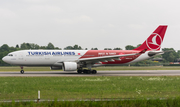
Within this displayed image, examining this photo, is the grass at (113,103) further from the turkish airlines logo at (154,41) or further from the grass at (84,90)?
the turkish airlines logo at (154,41)

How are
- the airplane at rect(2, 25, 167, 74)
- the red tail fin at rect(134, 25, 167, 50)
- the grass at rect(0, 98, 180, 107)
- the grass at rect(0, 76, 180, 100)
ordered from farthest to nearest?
the red tail fin at rect(134, 25, 167, 50), the airplane at rect(2, 25, 167, 74), the grass at rect(0, 76, 180, 100), the grass at rect(0, 98, 180, 107)

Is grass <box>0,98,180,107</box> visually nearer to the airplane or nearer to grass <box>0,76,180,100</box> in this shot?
grass <box>0,76,180,100</box>

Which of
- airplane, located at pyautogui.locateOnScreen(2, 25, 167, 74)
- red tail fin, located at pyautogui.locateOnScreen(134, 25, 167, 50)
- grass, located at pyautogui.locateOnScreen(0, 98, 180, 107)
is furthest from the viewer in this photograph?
red tail fin, located at pyautogui.locateOnScreen(134, 25, 167, 50)

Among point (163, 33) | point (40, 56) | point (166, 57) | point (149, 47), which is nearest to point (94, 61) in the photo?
point (40, 56)

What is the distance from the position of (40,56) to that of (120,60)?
43.9 feet

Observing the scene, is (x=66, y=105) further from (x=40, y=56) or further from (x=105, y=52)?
(x=105, y=52)

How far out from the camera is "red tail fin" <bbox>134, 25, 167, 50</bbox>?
40188 mm

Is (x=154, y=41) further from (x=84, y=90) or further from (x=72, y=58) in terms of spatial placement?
(x=84, y=90)

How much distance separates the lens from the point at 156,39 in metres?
40.2

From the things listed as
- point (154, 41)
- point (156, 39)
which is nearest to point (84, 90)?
point (154, 41)

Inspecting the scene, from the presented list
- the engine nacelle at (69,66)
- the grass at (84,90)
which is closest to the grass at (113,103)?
the grass at (84,90)

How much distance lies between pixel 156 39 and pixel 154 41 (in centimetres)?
49

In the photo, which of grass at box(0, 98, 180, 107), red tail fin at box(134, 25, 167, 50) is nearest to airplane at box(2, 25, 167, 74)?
red tail fin at box(134, 25, 167, 50)

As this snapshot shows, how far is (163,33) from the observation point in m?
40.4
